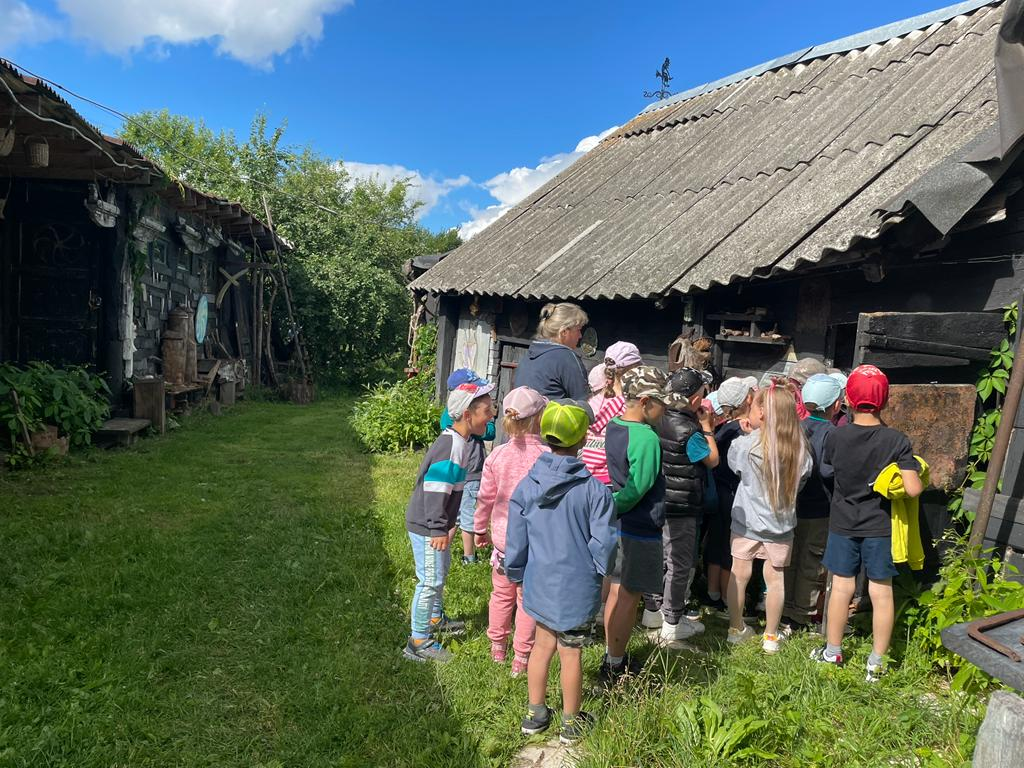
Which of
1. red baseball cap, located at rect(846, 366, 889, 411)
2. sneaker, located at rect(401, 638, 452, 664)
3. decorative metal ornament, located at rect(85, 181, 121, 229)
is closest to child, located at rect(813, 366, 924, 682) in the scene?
red baseball cap, located at rect(846, 366, 889, 411)

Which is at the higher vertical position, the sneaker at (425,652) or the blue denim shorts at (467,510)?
the blue denim shorts at (467,510)

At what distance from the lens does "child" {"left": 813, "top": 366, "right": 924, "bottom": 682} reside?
139 inches

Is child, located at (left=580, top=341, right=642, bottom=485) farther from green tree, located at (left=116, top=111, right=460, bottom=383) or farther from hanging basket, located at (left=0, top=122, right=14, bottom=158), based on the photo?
green tree, located at (left=116, top=111, right=460, bottom=383)

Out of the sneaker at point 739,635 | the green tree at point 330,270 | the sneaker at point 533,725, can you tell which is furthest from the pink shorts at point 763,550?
the green tree at point 330,270

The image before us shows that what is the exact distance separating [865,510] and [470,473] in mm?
2481

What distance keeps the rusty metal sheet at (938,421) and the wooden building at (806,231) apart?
2 centimetres

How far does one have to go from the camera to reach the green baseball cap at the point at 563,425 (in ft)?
9.87

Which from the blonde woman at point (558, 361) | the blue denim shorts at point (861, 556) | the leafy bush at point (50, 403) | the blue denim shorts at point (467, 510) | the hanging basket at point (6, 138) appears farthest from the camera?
the leafy bush at point (50, 403)

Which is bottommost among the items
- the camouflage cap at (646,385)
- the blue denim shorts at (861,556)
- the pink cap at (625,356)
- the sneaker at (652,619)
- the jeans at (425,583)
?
the sneaker at (652,619)

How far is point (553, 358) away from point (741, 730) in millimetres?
2283

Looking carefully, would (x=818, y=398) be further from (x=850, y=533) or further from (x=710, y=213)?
(x=710, y=213)

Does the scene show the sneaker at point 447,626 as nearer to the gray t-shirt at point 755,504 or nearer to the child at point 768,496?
the child at point 768,496

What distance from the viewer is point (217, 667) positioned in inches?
143

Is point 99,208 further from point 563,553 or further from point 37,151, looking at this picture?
point 563,553
